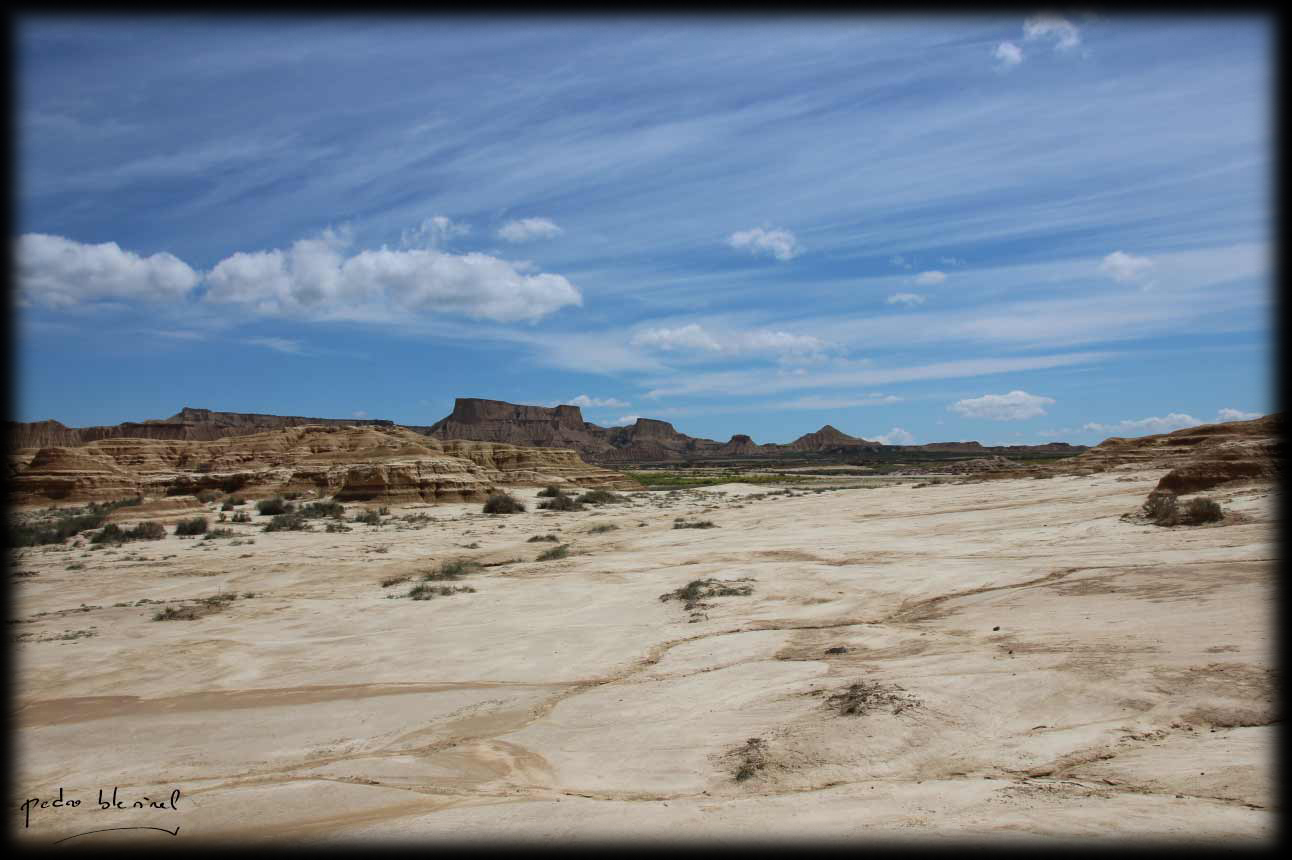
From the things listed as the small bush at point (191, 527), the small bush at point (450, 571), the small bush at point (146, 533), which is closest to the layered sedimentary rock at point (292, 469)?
A: the small bush at point (191, 527)

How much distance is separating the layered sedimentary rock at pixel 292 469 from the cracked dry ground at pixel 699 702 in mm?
24453

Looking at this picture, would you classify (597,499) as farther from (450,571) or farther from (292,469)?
(450,571)

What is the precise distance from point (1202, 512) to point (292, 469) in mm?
44654

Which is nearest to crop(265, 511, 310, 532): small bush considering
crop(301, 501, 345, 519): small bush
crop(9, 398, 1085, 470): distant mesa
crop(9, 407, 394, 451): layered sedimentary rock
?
crop(301, 501, 345, 519): small bush

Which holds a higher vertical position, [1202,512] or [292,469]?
[292,469]

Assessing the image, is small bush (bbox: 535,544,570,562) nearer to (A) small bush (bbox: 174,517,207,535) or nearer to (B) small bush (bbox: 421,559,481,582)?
(B) small bush (bbox: 421,559,481,582)

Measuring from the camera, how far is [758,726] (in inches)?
266

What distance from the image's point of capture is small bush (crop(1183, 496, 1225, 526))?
51.7ft

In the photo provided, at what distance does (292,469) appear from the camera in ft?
152

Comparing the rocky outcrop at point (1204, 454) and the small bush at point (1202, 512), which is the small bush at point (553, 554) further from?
the rocky outcrop at point (1204, 454)

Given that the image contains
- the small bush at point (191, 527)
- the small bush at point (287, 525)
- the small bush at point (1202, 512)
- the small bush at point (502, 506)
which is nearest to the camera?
the small bush at point (1202, 512)

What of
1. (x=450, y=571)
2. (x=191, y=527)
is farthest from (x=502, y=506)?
(x=450, y=571)

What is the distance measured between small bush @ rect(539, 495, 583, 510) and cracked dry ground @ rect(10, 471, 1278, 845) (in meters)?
26.0

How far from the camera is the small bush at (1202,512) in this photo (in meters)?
15.8
